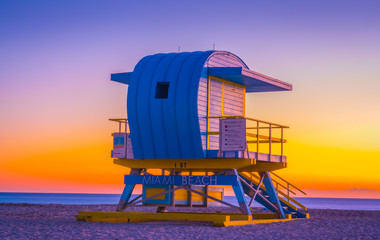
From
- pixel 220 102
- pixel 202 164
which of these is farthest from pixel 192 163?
pixel 220 102

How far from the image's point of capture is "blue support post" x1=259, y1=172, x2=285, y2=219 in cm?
2510

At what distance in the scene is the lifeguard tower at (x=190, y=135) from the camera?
71.5 ft

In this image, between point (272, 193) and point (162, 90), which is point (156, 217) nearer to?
point (162, 90)

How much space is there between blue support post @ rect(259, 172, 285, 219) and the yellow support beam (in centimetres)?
42

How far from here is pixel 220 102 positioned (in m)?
23.2

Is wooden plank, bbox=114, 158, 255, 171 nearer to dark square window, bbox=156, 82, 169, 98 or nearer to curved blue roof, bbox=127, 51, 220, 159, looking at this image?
curved blue roof, bbox=127, 51, 220, 159

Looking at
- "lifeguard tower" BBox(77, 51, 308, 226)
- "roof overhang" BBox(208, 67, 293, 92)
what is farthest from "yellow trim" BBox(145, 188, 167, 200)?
"roof overhang" BBox(208, 67, 293, 92)

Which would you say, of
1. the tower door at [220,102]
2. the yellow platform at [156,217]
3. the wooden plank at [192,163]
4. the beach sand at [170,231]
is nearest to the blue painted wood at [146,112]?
the wooden plank at [192,163]

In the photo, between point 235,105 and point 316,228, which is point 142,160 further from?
point 316,228

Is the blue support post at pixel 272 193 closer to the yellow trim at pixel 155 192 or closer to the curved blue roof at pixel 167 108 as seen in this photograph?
the yellow trim at pixel 155 192

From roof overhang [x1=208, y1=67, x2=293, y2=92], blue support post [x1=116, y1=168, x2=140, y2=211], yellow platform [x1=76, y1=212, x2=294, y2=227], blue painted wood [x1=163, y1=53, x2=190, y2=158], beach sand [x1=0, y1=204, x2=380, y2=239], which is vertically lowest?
beach sand [x1=0, y1=204, x2=380, y2=239]

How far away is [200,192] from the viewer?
2339 centimetres

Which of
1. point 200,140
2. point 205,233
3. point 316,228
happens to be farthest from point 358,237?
point 200,140

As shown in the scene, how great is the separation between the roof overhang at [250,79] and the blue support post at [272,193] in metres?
3.44
